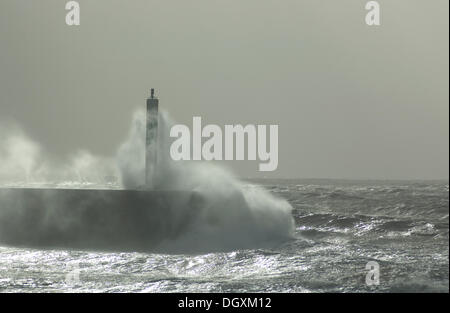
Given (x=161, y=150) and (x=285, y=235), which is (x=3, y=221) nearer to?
(x=161, y=150)

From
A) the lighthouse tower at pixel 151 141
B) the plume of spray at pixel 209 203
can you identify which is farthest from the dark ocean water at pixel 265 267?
the lighthouse tower at pixel 151 141

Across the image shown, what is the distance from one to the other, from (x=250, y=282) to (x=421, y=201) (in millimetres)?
20519

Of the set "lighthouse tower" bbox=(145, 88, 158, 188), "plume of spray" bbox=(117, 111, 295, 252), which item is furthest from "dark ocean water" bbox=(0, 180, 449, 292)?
"lighthouse tower" bbox=(145, 88, 158, 188)

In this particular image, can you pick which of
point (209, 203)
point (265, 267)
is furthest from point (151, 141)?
point (265, 267)

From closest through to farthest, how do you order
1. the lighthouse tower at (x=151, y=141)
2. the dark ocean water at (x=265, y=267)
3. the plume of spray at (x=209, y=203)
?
the dark ocean water at (x=265, y=267), the plume of spray at (x=209, y=203), the lighthouse tower at (x=151, y=141)

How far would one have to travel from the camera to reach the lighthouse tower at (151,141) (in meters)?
22.8

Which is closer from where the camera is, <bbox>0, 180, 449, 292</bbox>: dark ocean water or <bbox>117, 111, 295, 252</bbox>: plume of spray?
<bbox>0, 180, 449, 292</bbox>: dark ocean water

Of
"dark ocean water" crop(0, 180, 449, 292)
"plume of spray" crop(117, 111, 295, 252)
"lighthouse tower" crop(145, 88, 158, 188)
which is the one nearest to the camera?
"dark ocean water" crop(0, 180, 449, 292)

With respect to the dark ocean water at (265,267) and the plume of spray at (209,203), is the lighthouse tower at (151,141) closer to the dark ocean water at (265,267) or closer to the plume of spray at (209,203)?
the plume of spray at (209,203)

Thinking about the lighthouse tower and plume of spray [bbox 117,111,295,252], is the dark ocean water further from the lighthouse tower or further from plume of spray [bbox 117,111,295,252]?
the lighthouse tower

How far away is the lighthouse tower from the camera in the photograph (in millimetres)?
22766

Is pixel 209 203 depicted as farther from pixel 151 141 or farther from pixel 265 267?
pixel 265 267
